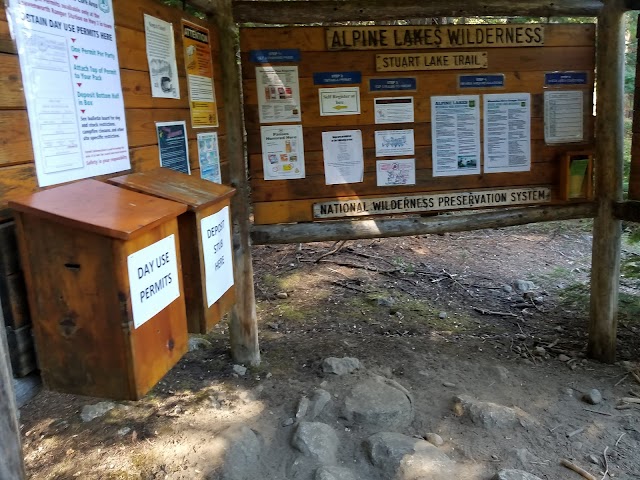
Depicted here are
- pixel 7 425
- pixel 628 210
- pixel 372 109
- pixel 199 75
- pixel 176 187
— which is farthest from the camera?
pixel 628 210

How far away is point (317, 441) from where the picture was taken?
357 centimetres

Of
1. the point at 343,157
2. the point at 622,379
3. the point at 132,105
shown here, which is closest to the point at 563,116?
the point at 343,157

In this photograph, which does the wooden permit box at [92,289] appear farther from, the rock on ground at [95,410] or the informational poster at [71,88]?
the rock on ground at [95,410]

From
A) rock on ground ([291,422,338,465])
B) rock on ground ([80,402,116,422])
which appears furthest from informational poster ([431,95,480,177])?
rock on ground ([80,402,116,422])

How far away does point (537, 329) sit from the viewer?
5.77m

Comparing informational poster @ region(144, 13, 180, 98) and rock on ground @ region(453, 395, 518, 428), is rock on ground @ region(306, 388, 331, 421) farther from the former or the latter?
informational poster @ region(144, 13, 180, 98)

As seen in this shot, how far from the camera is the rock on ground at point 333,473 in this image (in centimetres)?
326

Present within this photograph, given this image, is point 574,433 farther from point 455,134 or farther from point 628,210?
point 455,134

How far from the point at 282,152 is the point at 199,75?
0.95 metres

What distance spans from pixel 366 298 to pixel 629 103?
15809 millimetres

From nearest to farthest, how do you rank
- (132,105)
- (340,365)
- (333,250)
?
1. (132,105)
2. (340,365)
3. (333,250)

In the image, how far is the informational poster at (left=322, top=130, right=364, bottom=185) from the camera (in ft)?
14.7

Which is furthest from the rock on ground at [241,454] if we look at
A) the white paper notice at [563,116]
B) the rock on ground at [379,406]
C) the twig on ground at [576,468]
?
the white paper notice at [563,116]

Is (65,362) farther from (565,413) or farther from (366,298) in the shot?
(366,298)
